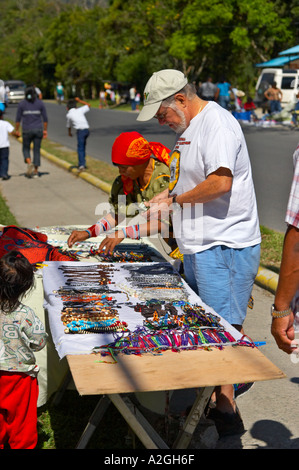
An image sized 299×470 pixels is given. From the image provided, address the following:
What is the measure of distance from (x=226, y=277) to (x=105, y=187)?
8848mm

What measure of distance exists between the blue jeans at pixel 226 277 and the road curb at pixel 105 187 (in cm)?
274

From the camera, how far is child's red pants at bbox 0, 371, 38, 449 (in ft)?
11.3

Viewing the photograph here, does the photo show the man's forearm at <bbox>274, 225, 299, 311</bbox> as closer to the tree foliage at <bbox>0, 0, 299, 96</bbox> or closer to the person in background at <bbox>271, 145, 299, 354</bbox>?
the person in background at <bbox>271, 145, 299, 354</bbox>

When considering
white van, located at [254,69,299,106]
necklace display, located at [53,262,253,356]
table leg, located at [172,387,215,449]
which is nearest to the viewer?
table leg, located at [172,387,215,449]

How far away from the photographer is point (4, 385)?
342cm

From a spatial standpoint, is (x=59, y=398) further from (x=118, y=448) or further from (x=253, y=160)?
(x=253, y=160)

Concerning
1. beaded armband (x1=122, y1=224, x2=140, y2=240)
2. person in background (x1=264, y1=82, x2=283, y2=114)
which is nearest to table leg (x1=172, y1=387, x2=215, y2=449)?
beaded armband (x1=122, y1=224, x2=140, y2=240)

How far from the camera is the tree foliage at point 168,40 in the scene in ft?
127

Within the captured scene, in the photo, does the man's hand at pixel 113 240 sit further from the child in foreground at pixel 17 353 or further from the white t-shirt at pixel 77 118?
the white t-shirt at pixel 77 118

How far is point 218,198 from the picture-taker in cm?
370

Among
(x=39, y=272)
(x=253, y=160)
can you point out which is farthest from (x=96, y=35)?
(x=39, y=272)

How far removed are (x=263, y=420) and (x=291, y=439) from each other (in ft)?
→ 0.91

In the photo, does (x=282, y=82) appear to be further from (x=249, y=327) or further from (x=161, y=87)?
(x=161, y=87)

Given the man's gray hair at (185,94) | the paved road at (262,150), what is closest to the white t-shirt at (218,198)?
the man's gray hair at (185,94)
